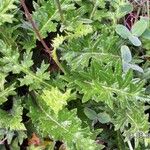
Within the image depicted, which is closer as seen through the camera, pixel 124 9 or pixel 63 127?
pixel 63 127

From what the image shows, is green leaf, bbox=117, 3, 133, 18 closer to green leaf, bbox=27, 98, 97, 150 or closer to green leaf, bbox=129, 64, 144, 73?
green leaf, bbox=129, 64, 144, 73

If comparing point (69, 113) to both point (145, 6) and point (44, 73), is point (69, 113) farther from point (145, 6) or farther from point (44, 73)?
point (145, 6)

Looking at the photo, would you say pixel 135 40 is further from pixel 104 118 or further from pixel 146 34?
pixel 104 118

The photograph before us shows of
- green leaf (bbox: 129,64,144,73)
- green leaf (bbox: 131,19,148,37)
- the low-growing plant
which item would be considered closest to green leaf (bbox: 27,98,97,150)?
the low-growing plant

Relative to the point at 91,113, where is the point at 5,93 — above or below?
above

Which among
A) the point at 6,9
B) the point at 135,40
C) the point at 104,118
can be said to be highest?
the point at 6,9

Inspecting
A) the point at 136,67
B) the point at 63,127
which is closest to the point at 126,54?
the point at 136,67

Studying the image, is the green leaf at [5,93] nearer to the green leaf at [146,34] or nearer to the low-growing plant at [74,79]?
the low-growing plant at [74,79]

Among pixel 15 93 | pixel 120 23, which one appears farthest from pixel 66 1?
pixel 15 93
